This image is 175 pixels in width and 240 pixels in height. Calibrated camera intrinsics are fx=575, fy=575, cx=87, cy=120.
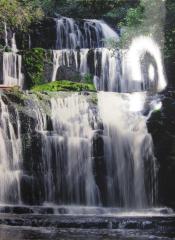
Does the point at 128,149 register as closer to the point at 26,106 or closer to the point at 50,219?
the point at 26,106

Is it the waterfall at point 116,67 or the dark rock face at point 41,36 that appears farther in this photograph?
the dark rock face at point 41,36

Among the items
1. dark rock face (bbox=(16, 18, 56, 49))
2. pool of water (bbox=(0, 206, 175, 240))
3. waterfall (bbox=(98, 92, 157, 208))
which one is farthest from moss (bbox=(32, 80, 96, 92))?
dark rock face (bbox=(16, 18, 56, 49))

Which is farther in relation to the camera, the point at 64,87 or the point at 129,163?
the point at 64,87

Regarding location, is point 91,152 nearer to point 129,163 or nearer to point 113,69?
point 129,163

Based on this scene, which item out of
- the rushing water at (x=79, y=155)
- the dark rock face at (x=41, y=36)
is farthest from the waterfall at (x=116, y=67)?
the rushing water at (x=79, y=155)

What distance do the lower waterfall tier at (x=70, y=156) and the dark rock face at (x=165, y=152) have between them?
223 millimetres

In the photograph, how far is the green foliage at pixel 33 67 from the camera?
26.5 m

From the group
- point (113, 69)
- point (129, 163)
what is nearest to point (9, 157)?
point (129, 163)

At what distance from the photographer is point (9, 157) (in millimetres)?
18906

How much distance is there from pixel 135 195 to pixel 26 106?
4847 millimetres

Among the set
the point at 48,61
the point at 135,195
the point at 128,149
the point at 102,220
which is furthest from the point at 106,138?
the point at 48,61

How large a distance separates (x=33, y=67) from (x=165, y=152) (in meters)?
9.20

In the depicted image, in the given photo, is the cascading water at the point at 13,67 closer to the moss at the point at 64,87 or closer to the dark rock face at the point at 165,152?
the moss at the point at 64,87

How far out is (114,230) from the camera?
1393cm
